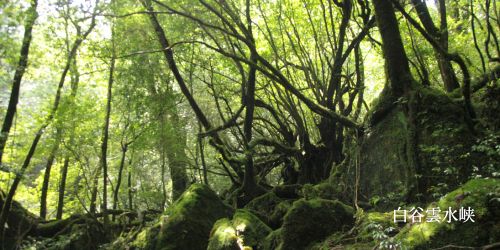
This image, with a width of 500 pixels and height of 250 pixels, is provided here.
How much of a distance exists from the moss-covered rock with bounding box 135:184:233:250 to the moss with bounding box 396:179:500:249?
13.1 ft

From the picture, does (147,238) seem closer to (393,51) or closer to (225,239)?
(225,239)

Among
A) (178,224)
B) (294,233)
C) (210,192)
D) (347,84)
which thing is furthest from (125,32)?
(294,233)

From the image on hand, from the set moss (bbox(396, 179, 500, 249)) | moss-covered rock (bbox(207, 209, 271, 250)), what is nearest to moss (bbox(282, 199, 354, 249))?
moss-covered rock (bbox(207, 209, 271, 250))

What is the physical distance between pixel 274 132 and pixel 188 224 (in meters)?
6.57

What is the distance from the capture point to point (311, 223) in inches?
233

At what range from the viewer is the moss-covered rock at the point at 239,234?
5926 mm

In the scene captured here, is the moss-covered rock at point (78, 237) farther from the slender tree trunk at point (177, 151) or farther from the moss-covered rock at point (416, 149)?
the moss-covered rock at point (416, 149)

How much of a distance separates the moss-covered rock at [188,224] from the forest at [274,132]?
0.03 meters

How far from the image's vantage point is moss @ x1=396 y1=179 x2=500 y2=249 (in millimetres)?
3793

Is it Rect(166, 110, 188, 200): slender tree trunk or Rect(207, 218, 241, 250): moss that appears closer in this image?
Rect(207, 218, 241, 250): moss

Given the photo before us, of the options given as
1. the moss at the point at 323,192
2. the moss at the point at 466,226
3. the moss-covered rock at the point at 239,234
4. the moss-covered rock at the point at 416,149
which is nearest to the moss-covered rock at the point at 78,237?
the moss-covered rock at the point at 239,234

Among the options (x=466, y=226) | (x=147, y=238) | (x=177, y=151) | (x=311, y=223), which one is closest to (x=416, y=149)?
(x=311, y=223)

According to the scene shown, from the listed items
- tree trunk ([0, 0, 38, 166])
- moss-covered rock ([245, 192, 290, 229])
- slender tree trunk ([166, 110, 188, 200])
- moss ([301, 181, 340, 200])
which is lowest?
moss-covered rock ([245, 192, 290, 229])

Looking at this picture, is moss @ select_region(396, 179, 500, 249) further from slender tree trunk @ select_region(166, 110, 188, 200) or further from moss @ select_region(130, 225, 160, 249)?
slender tree trunk @ select_region(166, 110, 188, 200)
